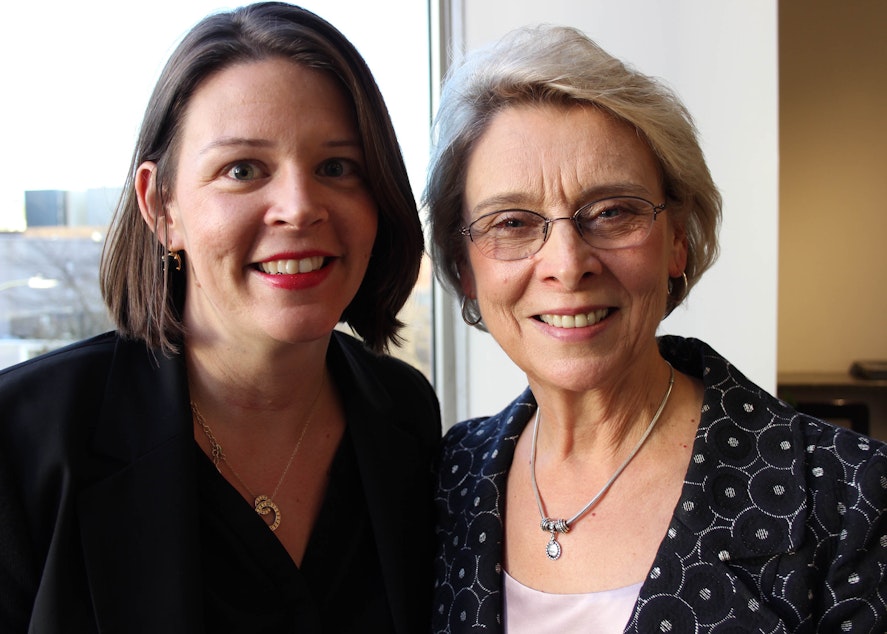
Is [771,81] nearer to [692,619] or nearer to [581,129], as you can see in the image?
[581,129]


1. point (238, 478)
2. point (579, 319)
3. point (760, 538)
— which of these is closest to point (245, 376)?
point (238, 478)

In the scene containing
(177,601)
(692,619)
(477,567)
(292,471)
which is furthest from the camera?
(292,471)

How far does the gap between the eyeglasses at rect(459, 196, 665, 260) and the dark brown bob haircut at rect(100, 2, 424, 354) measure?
0.93 ft

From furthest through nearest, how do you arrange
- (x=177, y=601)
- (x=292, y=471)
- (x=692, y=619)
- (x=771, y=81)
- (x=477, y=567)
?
(x=771, y=81) → (x=292, y=471) → (x=477, y=567) → (x=177, y=601) → (x=692, y=619)

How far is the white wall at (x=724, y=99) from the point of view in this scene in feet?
9.29

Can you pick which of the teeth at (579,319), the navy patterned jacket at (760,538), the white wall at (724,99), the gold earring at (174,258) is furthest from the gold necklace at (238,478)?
the white wall at (724,99)

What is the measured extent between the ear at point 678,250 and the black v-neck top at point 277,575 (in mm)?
800

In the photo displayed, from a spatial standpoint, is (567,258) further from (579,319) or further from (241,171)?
(241,171)

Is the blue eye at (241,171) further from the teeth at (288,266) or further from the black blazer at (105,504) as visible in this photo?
the black blazer at (105,504)

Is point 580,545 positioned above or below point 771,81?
below

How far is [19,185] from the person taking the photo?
229 centimetres

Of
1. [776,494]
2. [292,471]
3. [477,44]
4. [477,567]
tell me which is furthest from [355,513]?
[477,44]

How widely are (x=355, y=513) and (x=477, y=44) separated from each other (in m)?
1.96

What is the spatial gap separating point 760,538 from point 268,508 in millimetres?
890
